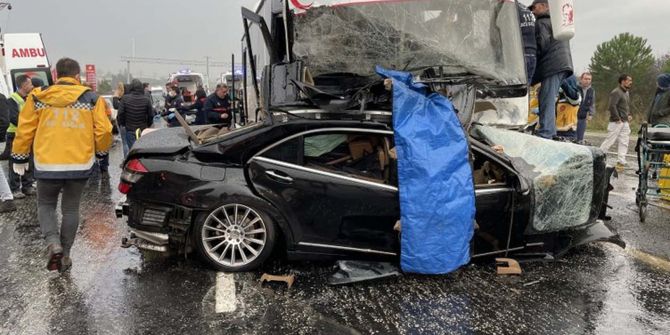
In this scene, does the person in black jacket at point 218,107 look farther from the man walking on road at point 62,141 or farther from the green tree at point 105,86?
the green tree at point 105,86

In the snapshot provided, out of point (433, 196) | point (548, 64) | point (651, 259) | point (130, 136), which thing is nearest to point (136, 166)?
point (433, 196)

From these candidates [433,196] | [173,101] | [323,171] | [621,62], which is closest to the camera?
[433,196]

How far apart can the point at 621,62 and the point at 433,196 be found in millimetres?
36889

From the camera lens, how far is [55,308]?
3557mm

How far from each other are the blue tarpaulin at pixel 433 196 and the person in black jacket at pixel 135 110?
6003mm

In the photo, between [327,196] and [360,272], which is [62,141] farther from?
[360,272]

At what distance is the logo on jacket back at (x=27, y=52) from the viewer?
47.2ft

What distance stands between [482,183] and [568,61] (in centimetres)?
378

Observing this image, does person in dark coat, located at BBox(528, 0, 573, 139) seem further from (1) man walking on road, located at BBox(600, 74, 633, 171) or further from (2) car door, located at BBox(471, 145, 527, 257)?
(1) man walking on road, located at BBox(600, 74, 633, 171)

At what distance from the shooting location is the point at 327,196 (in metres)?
4.08

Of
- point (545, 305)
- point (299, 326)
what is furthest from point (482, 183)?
point (299, 326)

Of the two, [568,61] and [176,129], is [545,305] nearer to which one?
[176,129]

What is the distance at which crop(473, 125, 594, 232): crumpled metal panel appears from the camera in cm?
422

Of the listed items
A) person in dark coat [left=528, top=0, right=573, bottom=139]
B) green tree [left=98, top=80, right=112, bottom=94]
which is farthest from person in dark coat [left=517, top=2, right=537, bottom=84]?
green tree [left=98, top=80, right=112, bottom=94]
